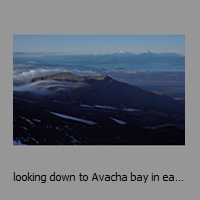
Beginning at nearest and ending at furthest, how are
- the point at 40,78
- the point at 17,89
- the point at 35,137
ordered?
the point at 35,137 → the point at 17,89 → the point at 40,78

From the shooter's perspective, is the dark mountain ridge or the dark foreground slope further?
the dark mountain ridge

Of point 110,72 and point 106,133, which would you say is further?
point 110,72

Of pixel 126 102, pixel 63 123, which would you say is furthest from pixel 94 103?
pixel 63 123

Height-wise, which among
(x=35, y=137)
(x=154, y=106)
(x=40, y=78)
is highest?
(x=40, y=78)

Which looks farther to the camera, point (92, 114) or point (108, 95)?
point (108, 95)

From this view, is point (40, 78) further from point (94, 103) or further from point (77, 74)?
point (94, 103)

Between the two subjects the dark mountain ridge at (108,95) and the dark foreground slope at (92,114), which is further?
the dark mountain ridge at (108,95)

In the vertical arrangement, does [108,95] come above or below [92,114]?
above

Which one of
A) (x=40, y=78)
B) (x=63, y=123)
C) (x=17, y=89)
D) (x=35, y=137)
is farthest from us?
(x=40, y=78)
